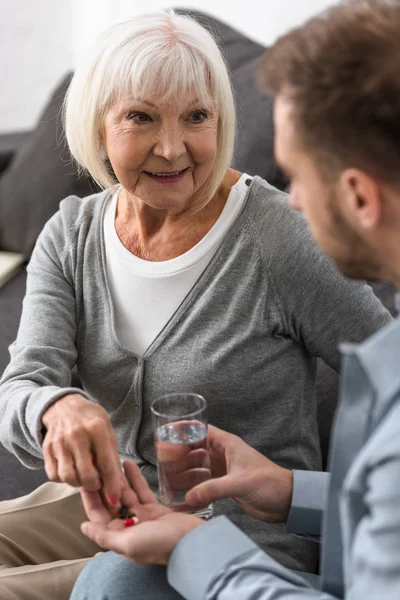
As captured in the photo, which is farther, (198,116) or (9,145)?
(9,145)

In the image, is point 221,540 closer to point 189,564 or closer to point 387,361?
point 189,564

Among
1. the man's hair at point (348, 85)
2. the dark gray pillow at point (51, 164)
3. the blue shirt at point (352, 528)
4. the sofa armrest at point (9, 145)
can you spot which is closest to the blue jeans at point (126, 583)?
the blue shirt at point (352, 528)

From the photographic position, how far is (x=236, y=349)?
1514 millimetres

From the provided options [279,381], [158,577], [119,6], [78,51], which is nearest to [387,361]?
[158,577]

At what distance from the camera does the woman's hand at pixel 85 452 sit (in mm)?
1258

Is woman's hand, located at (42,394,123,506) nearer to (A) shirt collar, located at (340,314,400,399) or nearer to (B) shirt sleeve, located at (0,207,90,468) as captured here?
(B) shirt sleeve, located at (0,207,90,468)

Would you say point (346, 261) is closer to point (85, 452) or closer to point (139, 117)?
point (85, 452)

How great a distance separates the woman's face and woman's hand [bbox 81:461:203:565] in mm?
541

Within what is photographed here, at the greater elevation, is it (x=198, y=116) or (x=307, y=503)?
(x=198, y=116)

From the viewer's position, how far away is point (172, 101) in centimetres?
150

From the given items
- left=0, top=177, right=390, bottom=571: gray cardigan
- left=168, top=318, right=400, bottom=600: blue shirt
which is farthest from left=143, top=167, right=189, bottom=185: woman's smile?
left=168, top=318, right=400, bottom=600: blue shirt

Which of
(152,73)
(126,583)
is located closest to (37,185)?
(152,73)

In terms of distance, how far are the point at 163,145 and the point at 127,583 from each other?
0.70 meters

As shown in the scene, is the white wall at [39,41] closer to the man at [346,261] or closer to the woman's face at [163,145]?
the woman's face at [163,145]
